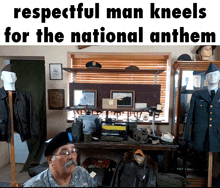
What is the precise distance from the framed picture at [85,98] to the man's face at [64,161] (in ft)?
5.35

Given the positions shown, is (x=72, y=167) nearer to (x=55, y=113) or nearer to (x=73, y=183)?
(x=73, y=183)

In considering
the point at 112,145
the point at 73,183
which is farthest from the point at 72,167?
the point at 112,145

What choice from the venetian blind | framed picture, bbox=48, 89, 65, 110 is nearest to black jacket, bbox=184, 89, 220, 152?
the venetian blind

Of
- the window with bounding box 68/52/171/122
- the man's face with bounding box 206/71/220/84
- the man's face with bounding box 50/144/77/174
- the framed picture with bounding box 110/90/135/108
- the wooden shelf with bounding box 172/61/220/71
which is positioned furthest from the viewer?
the window with bounding box 68/52/171/122

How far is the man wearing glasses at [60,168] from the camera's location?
675 millimetres

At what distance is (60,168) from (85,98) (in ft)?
5.61

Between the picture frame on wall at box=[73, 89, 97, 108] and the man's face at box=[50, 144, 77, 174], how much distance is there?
1612 mm

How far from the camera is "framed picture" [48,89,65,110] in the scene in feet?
8.31

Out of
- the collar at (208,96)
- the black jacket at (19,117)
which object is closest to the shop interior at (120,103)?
the black jacket at (19,117)

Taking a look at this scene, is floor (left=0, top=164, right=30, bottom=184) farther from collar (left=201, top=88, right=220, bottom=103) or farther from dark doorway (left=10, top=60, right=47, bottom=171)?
collar (left=201, top=88, right=220, bottom=103)

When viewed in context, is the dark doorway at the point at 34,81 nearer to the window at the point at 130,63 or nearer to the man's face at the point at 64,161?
the window at the point at 130,63

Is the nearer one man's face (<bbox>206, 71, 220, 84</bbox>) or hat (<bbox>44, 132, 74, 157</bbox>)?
hat (<bbox>44, 132, 74, 157</bbox>)

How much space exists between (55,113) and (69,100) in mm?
459

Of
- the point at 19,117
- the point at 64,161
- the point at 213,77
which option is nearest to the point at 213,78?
the point at 213,77
